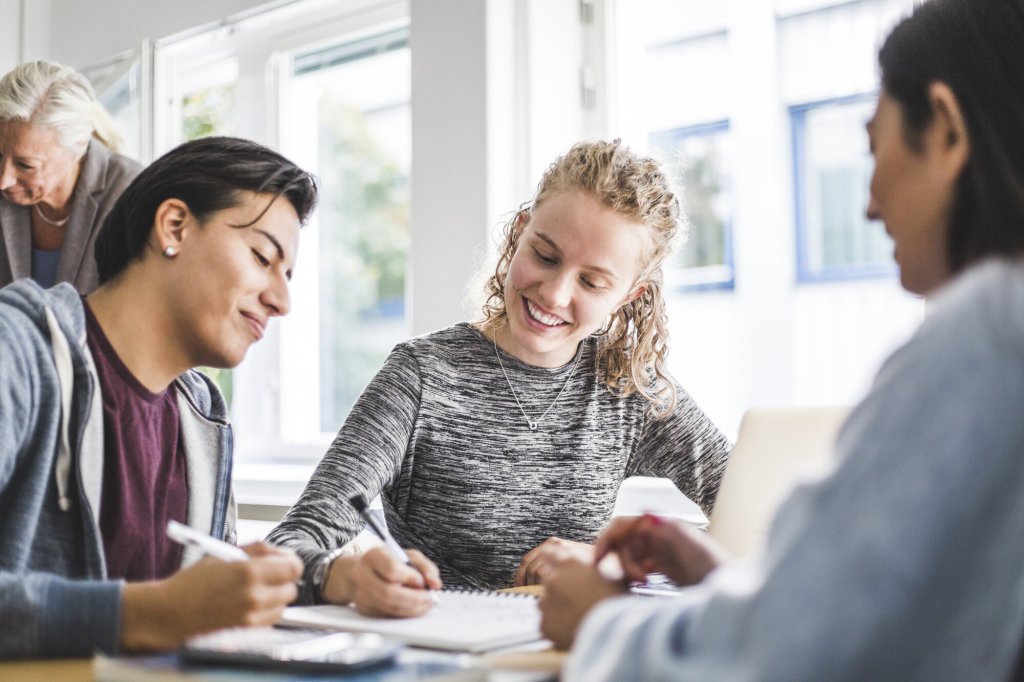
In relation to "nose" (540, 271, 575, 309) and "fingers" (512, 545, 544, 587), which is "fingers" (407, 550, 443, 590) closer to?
"fingers" (512, 545, 544, 587)

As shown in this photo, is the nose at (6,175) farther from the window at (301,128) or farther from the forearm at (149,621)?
the forearm at (149,621)

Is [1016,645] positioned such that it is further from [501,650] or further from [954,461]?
[501,650]

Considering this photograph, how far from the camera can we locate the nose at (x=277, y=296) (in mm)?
1290

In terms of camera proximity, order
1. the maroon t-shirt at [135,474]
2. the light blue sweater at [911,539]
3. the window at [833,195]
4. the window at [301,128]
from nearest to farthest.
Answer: the light blue sweater at [911,539]
the maroon t-shirt at [135,474]
the window at [833,195]
the window at [301,128]

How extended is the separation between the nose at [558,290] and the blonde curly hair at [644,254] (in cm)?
13

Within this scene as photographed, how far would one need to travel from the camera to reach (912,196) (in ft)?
2.30

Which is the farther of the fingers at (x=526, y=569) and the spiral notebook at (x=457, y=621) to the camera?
the fingers at (x=526, y=569)

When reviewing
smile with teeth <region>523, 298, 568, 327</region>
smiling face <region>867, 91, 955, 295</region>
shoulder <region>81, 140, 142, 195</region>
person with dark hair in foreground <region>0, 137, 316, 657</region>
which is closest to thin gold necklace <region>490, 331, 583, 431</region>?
smile with teeth <region>523, 298, 568, 327</region>

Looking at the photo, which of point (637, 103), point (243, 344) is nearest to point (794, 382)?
point (637, 103)

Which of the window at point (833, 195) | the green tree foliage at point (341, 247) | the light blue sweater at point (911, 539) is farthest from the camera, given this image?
the green tree foliage at point (341, 247)

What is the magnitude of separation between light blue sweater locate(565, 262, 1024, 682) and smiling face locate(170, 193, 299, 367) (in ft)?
2.75

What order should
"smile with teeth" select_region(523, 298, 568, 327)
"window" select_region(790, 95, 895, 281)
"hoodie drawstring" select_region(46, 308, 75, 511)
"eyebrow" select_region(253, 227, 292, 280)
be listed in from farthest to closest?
"window" select_region(790, 95, 895, 281) → "smile with teeth" select_region(523, 298, 568, 327) → "eyebrow" select_region(253, 227, 292, 280) → "hoodie drawstring" select_region(46, 308, 75, 511)

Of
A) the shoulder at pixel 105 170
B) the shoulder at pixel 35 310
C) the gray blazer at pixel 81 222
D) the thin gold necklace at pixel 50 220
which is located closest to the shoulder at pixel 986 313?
the shoulder at pixel 35 310

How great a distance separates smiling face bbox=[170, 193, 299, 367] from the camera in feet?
4.05
